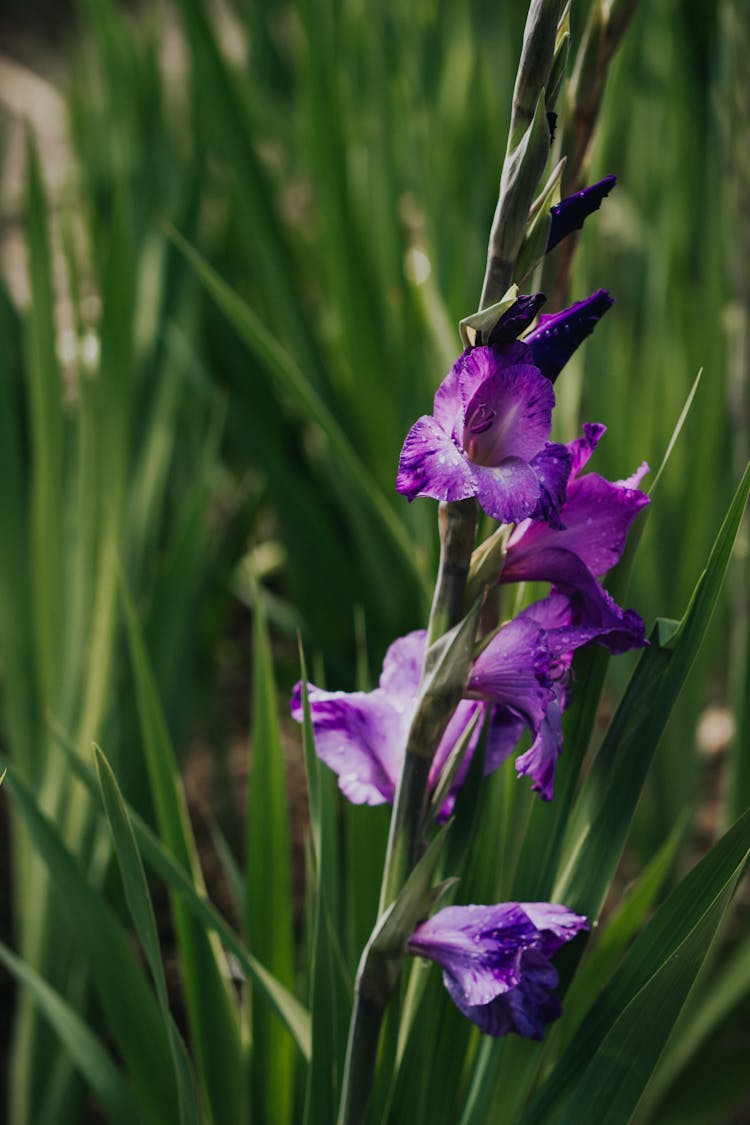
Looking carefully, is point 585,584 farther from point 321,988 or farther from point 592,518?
point 321,988

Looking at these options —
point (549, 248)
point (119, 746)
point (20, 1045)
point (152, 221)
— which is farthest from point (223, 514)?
point (549, 248)

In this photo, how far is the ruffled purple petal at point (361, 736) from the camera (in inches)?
18.1

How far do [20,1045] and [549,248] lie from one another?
67 cm

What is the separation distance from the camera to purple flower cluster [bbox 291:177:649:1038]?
14.7 inches

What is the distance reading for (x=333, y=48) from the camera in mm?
1241

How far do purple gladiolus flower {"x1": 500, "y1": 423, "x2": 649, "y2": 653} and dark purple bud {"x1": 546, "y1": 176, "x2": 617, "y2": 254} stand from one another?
7cm

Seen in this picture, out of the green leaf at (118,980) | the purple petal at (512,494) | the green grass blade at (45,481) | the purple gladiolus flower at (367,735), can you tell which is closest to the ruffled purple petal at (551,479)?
the purple petal at (512,494)

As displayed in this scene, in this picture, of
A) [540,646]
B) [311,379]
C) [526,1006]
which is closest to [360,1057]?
[526,1006]

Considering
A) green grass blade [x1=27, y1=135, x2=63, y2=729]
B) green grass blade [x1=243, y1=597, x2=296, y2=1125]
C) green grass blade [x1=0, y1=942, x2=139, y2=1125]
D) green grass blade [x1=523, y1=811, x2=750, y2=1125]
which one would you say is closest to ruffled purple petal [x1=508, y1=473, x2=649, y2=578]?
green grass blade [x1=523, y1=811, x2=750, y2=1125]

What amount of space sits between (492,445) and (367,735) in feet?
0.44

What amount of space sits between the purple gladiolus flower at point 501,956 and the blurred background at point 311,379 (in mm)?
241

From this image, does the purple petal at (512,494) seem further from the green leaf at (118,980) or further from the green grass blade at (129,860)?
the green leaf at (118,980)

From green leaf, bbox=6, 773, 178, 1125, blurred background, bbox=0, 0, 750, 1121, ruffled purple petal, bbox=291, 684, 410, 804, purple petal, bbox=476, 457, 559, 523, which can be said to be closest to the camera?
purple petal, bbox=476, 457, 559, 523

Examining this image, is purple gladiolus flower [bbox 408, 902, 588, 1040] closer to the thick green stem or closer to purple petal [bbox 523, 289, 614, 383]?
the thick green stem
